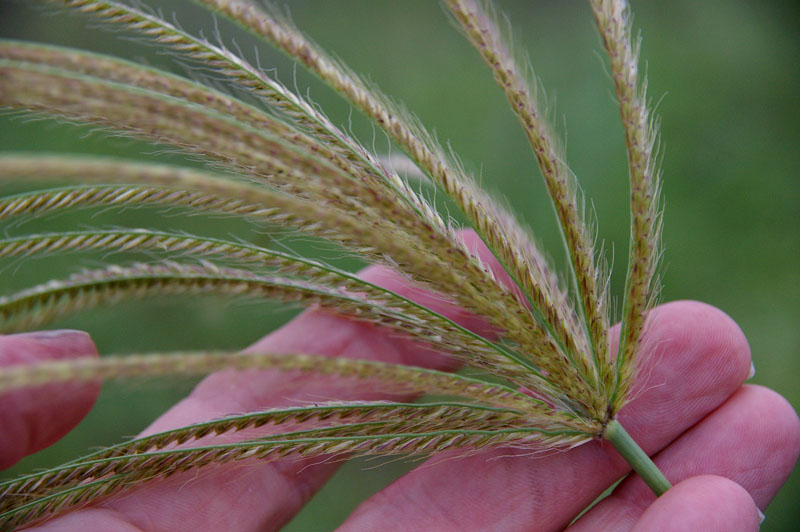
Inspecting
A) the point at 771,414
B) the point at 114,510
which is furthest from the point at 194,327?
the point at 771,414

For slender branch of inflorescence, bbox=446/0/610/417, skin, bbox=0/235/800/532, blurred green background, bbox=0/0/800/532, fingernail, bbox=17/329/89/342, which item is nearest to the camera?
slender branch of inflorescence, bbox=446/0/610/417

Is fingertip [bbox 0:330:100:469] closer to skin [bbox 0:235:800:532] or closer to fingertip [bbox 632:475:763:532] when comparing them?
skin [bbox 0:235:800:532]

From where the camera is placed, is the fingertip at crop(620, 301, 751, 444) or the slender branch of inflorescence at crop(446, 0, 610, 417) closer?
the slender branch of inflorescence at crop(446, 0, 610, 417)

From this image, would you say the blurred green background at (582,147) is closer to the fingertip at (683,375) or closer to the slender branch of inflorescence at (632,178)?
the fingertip at (683,375)

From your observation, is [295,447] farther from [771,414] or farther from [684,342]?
[771,414]

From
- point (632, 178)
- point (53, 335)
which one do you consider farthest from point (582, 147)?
point (53, 335)

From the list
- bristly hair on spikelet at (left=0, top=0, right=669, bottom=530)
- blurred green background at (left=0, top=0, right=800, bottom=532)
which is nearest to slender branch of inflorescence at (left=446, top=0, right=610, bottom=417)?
bristly hair on spikelet at (left=0, top=0, right=669, bottom=530)
